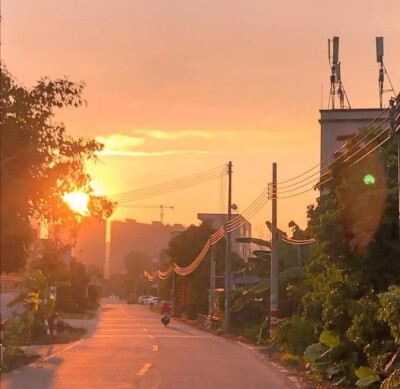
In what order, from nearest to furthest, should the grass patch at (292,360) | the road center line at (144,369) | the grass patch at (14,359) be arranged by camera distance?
the road center line at (144,369)
the grass patch at (14,359)
the grass patch at (292,360)

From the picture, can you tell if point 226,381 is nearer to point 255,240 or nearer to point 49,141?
point 49,141

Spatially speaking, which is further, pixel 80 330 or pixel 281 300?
pixel 80 330

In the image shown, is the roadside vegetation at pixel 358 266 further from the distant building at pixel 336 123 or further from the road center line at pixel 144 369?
the distant building at pixel 336 123

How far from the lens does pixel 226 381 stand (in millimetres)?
17859

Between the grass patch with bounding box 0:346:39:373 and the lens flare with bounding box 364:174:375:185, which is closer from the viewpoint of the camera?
the lens flare with bounding box 364:174:375:185

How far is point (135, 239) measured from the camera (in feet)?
531

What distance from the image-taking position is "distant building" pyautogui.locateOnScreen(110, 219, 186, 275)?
154m

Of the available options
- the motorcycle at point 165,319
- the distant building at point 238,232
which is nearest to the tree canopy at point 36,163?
the motorcycle at point 165,319

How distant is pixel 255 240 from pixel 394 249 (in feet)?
62.9

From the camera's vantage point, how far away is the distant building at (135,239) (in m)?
154

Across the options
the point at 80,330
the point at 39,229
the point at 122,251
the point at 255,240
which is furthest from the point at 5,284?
the point at 122,251

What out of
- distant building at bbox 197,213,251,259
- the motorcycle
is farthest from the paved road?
distant building at bbox 197,213,251,259

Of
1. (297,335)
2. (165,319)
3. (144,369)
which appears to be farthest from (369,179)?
(165,319)

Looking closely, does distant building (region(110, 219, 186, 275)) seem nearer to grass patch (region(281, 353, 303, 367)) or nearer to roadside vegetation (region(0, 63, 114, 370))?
grass patch (region(281, 353, 303, 367))
